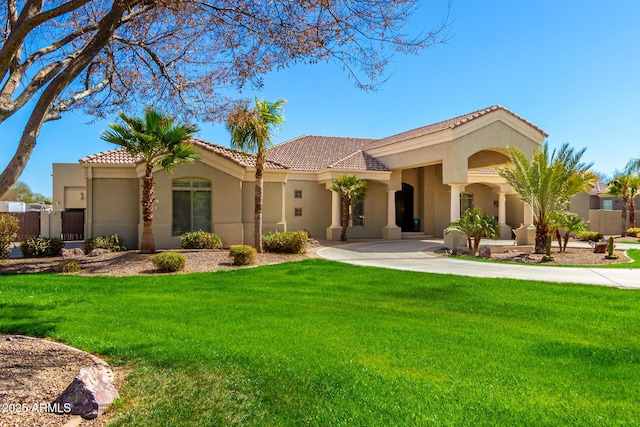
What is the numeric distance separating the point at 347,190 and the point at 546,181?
31.2 feet

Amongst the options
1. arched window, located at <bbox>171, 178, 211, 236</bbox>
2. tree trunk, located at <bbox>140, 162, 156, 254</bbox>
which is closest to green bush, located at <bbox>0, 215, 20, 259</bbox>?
tree trunk, located at <bbox>140, 162, 156, 254</bbox>

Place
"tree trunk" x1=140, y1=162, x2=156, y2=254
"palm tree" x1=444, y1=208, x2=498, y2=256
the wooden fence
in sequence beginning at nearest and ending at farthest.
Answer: "tree trunk" x1=140, y1=162, x2=156, y2=254 < "palm tree" x1=444, y1=208, x2=498, y2=256 < the wooden fence

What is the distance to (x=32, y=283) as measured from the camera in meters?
12.6

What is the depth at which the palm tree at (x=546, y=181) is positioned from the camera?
1980 centimetres

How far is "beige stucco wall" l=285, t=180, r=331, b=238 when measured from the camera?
27562mm

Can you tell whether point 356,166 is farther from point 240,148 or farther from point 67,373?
point 67,373

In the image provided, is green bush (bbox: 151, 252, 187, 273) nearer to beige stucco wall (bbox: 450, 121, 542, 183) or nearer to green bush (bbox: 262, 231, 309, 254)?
green bush (bbox: 262, 231, 309, 254)

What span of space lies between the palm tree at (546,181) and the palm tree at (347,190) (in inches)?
312

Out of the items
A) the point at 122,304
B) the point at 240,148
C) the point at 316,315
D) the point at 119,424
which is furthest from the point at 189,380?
the point at 240,148

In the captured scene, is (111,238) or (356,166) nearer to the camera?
(111,238)

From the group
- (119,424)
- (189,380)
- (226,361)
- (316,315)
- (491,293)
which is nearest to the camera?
(119,424)

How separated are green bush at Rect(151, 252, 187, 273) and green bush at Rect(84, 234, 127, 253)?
5718 millimetres

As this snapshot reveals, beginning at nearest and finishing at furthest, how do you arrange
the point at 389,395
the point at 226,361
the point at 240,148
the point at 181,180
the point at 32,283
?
the point at 389,395 < the point at 226,361 < the point at 32,283 < the point at 240,148 < the point at 181,180

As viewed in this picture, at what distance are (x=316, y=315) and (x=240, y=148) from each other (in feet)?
39.5
